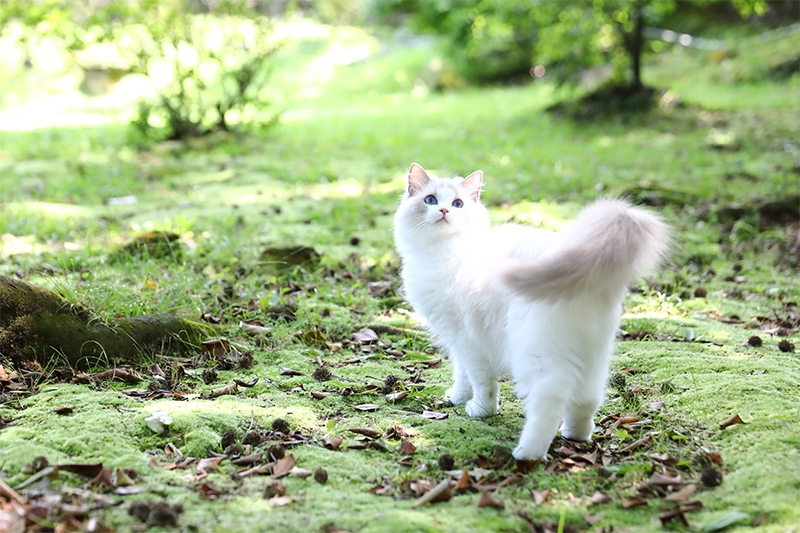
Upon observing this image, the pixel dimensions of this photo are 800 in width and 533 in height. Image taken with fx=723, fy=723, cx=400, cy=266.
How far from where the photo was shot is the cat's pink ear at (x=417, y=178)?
149 inches

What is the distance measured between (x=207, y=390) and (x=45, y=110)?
15896 millimetres

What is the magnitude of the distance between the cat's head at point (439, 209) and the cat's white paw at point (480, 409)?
0.84 metres

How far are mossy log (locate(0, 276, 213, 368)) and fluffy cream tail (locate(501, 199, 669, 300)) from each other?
2107 millimetres

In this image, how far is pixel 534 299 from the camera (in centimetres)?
267

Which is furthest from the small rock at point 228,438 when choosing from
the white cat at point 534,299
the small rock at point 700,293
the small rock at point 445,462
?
the small rock at point 700,293

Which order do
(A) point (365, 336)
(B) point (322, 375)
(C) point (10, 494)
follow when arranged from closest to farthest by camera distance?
(C) point (10, 494) < (B) point (322, 375) < (A) point (365, 336)

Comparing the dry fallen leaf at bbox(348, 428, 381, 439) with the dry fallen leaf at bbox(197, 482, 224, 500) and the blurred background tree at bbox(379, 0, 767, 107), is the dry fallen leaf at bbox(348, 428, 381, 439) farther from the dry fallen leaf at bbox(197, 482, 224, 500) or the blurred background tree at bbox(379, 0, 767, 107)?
the blurred background tree at bbox(379, 0, 767, 107)

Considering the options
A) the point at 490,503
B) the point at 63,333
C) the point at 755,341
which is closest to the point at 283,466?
the point at 490,503

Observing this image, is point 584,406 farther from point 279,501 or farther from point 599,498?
point 279,501

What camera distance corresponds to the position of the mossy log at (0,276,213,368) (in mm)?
3473

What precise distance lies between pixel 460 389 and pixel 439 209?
2.97 feet

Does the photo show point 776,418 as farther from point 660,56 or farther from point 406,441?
point 660,56

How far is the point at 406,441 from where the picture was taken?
3033 millimetres

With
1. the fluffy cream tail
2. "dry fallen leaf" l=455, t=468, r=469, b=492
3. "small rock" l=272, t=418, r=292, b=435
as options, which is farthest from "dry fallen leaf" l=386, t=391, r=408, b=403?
the fluffy cream tail
